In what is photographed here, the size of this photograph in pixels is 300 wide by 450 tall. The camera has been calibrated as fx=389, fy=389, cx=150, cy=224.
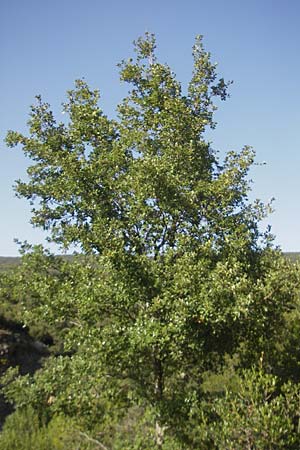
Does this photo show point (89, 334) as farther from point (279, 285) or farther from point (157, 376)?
point (279, 285)

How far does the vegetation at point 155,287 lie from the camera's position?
1120 cm

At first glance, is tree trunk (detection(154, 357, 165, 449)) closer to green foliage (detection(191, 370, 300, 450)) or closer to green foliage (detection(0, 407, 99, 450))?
green foliage (detection(191, 370, 300, 450))

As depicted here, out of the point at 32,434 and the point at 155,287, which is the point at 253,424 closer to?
the point at 155,287

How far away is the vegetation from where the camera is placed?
11203mm

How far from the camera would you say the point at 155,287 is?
1212 centimetres

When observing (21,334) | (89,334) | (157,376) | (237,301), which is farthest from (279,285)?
(21,334)

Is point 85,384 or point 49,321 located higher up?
point 49,321

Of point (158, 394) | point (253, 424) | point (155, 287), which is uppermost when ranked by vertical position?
point (155, 287)

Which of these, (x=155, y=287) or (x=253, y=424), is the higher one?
(x=155, y=287)

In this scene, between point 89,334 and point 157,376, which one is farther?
point 157,376

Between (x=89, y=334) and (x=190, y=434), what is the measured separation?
15.3 feet

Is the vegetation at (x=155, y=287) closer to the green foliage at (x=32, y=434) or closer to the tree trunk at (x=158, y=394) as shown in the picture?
the tree trunk at (x=158, y=394)

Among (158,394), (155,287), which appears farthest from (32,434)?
(155,287)

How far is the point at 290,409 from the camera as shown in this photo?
1132 centimetres
